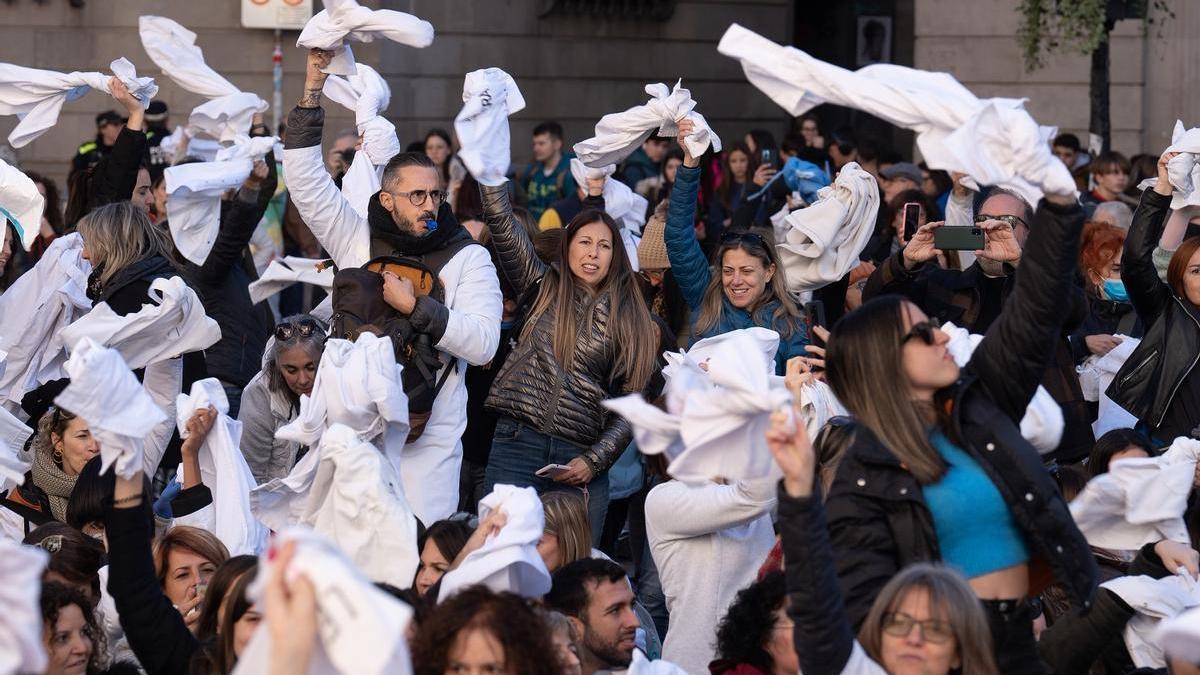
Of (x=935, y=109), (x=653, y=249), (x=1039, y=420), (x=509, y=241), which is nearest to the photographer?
(x=935, y=109)

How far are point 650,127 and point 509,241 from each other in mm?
768

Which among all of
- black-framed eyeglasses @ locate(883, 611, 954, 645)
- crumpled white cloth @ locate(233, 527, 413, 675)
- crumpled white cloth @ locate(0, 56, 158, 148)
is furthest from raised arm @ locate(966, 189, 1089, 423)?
crumpled white cloth @ locate(0, 56, 158, 148)

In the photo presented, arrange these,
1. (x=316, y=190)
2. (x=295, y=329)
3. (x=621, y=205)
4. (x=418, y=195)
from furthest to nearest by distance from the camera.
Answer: (x=621, y=205), (x=295, y=329), (x=316, y=190), (x=418, y=195)

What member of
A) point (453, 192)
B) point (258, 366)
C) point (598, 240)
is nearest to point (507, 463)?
point (598, 240)

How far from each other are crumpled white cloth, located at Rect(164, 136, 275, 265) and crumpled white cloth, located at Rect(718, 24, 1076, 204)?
3.89 meters

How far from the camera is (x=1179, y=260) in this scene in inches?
286

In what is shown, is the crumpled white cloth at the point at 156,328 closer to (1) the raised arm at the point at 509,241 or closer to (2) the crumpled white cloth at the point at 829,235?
(1) the raised arm at the point at 509,241

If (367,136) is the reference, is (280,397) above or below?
below

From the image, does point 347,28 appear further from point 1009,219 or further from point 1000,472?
point 1000,472

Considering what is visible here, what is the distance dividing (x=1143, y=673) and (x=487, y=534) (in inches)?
68.3

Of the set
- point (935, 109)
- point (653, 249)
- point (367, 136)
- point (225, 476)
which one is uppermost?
point (935, 109)

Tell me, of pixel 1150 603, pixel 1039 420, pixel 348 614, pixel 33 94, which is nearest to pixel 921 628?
pixel 1039 420

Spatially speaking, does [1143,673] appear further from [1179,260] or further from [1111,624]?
[1179,260]

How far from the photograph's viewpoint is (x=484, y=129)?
7.49 metres
